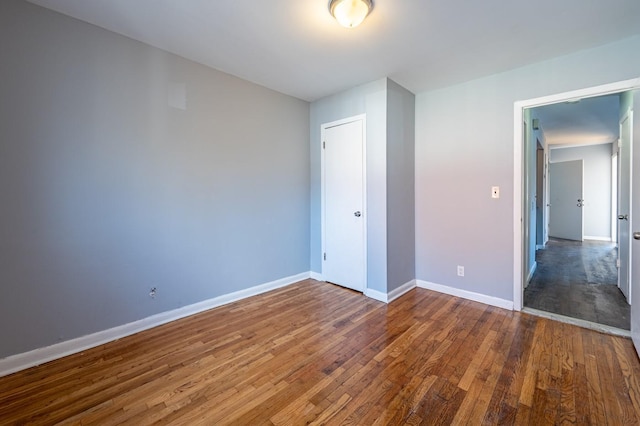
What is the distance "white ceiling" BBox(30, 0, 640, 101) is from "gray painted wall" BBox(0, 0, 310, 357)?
0.92 ft

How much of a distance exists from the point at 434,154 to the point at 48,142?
11.9ft

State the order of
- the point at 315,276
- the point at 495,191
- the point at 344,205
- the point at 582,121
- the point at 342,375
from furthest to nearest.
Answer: the point at 582,121 → the point at 315,276 → the point at 344,205 → the point at 495,191 → the point at 342,375

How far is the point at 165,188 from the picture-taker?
2.55 metres

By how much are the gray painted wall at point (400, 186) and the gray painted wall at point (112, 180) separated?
4.94 feet

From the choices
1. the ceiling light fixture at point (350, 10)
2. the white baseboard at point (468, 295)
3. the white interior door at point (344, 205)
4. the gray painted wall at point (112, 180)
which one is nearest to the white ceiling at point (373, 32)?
the ceiling light fixture at point (350, 10)

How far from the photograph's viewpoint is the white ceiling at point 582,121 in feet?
13.0

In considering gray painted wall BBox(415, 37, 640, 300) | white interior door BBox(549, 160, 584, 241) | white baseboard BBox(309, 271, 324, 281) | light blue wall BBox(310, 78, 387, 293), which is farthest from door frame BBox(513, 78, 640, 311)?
white interior door BBox(549, 160, 584, 241)

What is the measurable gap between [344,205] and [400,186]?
0.72 m

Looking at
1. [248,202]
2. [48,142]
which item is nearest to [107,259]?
[48,142]

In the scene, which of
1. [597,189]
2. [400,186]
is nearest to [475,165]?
[400,186]

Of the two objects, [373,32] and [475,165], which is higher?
[373,32]

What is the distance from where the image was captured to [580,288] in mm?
3391

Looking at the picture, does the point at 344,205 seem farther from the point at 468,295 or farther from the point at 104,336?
the point at 104,336

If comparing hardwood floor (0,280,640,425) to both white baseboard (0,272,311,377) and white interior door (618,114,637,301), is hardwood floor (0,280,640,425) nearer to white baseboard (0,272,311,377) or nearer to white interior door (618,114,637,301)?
white baseboard (0,272,311,377)
